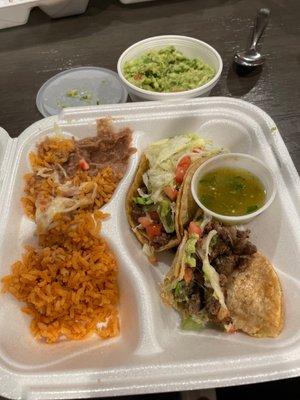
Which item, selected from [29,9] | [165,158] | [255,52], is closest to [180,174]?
[165,158]

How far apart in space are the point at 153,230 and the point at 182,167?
1.45 feet

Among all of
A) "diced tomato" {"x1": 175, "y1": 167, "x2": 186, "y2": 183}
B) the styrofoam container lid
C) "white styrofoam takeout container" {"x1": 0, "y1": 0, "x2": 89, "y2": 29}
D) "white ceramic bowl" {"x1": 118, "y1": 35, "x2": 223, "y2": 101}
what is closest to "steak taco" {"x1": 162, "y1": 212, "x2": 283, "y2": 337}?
→ "diced tomato" {"x1": 175, "y1": 167, "x2": 186, "y2": 183}

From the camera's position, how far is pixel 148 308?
192 cm

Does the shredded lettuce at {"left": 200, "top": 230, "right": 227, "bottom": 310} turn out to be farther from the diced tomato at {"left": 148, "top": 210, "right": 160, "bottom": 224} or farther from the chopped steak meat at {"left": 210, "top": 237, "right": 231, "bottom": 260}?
the diced tomato at {"left": 148, "top": 210, "right": 160, "bottom": 224}

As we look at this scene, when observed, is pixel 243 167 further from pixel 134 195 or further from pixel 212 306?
pixel 212 306

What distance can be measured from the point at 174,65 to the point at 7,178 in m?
1.60

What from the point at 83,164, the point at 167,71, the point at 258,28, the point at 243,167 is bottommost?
the point at 83,164

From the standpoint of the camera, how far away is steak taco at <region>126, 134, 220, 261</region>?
7.02 ft

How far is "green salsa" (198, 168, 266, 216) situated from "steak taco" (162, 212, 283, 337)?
113 mm

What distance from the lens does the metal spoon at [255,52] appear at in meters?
3.56

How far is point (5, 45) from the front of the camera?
4145mm

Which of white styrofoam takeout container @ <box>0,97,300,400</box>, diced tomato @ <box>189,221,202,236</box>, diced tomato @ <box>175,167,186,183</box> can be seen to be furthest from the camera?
diced tomato @ <box>175,167,186,183</box>

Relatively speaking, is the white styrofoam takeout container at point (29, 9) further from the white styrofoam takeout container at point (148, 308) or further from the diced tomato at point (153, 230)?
the diced tomato at point (153, 230)

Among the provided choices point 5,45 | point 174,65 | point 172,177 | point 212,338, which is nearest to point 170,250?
point 172,177
